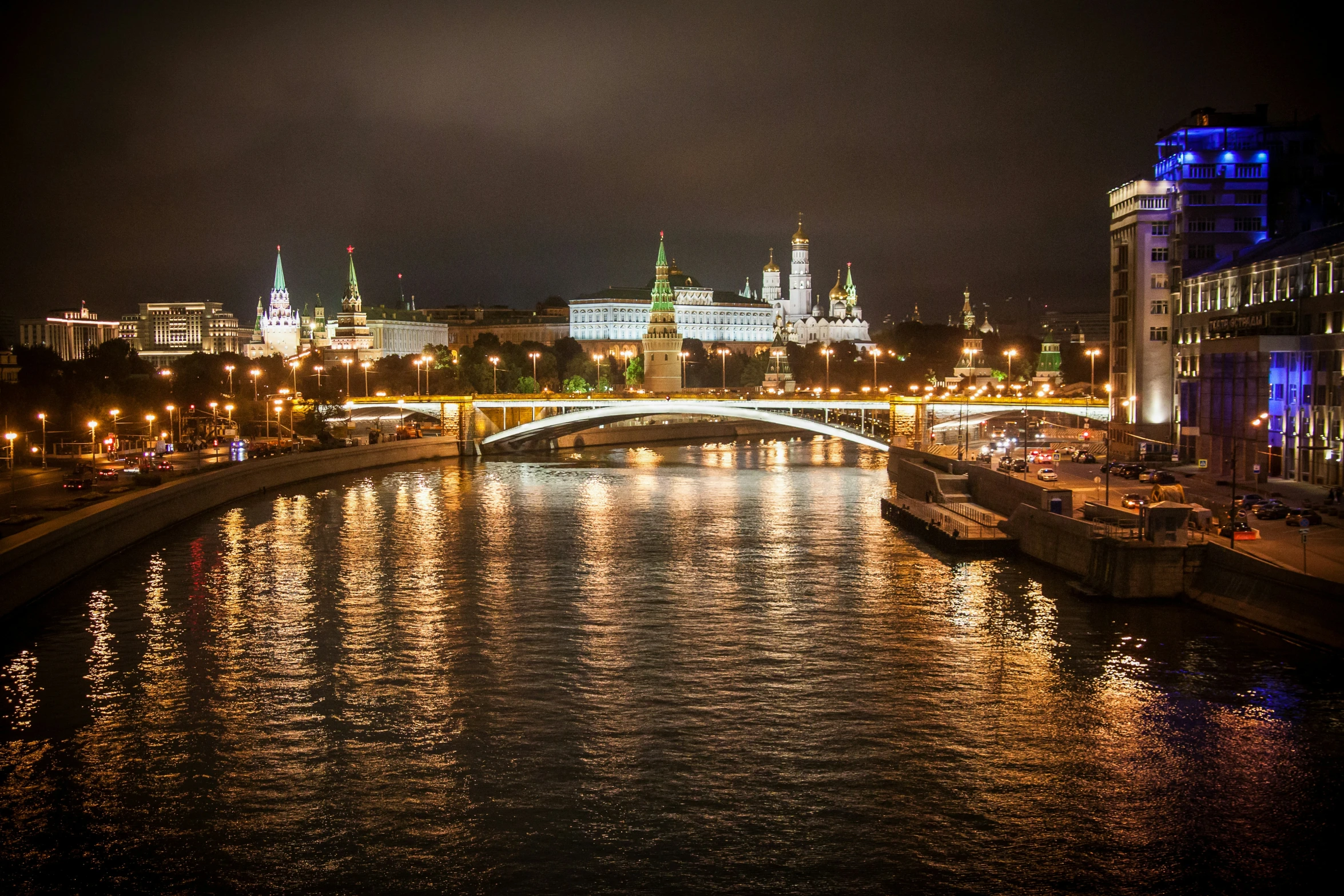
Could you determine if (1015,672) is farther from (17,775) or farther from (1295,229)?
(1295,229)

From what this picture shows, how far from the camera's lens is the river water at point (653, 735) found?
1191 centimetres

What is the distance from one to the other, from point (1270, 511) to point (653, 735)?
1398 centimetres

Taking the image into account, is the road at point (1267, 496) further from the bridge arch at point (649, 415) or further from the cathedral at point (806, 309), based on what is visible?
the cathedral at point (806, 309)

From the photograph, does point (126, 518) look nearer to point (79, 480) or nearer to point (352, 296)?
point (79, 480)

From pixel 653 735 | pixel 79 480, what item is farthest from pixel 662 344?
pixel 653 735

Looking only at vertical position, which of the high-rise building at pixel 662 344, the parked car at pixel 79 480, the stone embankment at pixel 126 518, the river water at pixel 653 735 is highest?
the high-rise building at pixel 662 344

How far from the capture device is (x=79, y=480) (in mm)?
33250

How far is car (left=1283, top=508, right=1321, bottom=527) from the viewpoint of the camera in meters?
22.3

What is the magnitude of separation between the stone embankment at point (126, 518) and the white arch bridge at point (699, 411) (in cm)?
1007

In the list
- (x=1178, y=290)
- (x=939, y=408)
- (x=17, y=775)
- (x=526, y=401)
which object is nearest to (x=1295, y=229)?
(x=1178, y=290)

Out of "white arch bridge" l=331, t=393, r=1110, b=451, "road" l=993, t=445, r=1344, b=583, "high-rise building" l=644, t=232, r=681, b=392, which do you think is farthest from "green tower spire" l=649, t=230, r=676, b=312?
"road" l=993, t=445, r=1344, b=583

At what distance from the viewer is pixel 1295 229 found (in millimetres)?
40312

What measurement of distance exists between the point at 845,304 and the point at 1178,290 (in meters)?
104

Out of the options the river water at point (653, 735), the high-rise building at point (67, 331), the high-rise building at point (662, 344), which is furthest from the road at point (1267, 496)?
the high-rise building at point (67, 331)
